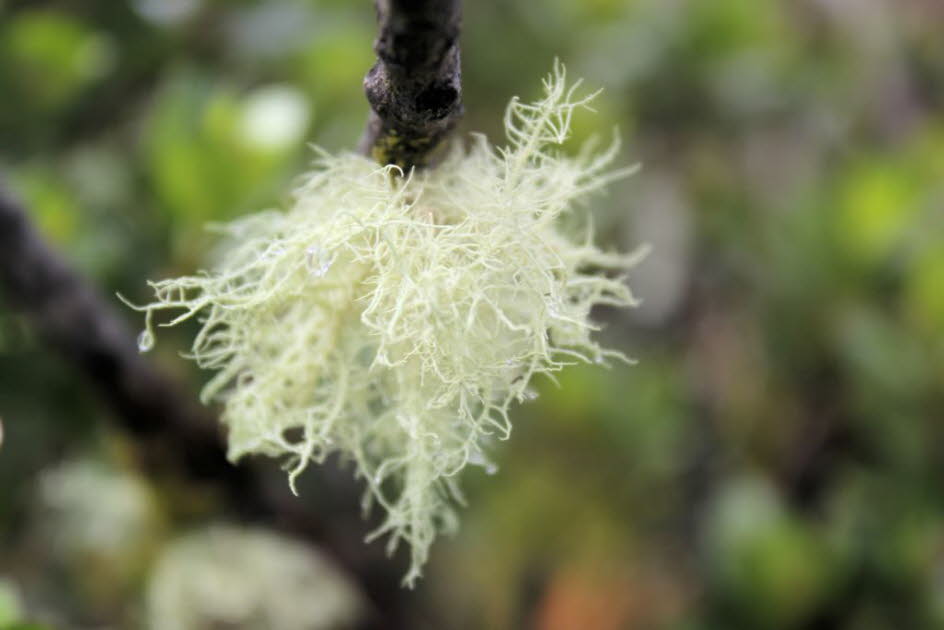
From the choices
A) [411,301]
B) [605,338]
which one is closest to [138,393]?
[411,301]

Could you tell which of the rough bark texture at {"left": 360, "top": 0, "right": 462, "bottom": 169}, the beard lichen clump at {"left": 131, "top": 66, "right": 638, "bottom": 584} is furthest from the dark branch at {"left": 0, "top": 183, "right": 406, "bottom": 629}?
the rough bark texture at {"left": 360, "top": 0, "right": 462, "bottom": 169}

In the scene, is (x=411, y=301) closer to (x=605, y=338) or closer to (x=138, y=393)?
(x=138, y=393)

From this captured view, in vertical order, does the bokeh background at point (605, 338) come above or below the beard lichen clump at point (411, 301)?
above

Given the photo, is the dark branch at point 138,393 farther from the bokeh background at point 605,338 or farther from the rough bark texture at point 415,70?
the rough bark texture at point 415,70

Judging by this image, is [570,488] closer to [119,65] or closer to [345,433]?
[345,433]

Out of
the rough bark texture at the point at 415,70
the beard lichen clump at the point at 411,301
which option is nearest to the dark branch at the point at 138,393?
the beard lichen clump at the point at 411,301
